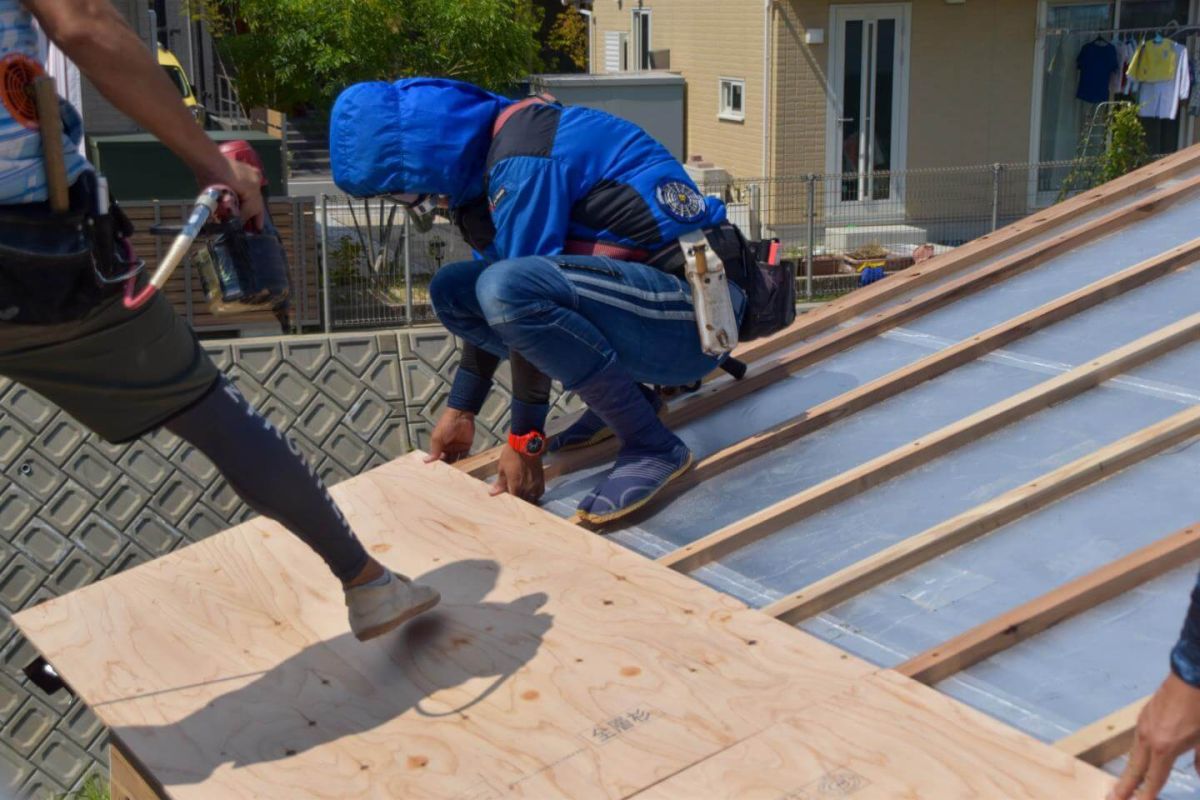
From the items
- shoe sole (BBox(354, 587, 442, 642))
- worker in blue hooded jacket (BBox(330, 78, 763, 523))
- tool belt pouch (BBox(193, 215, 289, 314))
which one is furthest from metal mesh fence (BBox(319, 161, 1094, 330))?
tool belt pouch (BBox(193, 215, 289, 314))

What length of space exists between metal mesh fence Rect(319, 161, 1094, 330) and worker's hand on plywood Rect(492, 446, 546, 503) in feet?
18.5

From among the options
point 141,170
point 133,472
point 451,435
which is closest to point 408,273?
point 141,170

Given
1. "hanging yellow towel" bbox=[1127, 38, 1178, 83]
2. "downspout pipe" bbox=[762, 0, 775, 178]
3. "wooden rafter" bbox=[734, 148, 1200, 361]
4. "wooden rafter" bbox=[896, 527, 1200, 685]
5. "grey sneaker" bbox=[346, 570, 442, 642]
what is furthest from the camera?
"hanging yellow towel" bbox=[1127, 38, 1178, 83]

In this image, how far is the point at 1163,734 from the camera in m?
2.07

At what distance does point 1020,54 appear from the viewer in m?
16.1

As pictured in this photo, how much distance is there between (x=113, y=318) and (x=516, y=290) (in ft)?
3.67

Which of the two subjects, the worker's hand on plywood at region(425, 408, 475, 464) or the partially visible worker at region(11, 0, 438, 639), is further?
the worker's hand on plywood at region(425, 408, 475, 464)

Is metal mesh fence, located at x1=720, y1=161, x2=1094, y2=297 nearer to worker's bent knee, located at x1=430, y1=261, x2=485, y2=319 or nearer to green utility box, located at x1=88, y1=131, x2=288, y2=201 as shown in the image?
green utility box, located at x1=88, y1=131, x2=288, y2=201

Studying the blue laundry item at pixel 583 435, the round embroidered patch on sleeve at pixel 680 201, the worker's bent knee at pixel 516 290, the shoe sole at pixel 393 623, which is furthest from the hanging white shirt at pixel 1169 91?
the shoe sole at pixel 393 623

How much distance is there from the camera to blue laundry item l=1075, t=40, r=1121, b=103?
16.0 meters

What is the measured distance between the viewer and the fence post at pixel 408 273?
1019 cm

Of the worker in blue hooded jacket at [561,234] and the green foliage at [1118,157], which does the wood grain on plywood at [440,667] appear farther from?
the green foliage at [1118,157]

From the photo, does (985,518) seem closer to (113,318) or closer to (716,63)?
(113,318)

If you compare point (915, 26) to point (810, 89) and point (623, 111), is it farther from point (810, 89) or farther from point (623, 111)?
point (623, 111)
